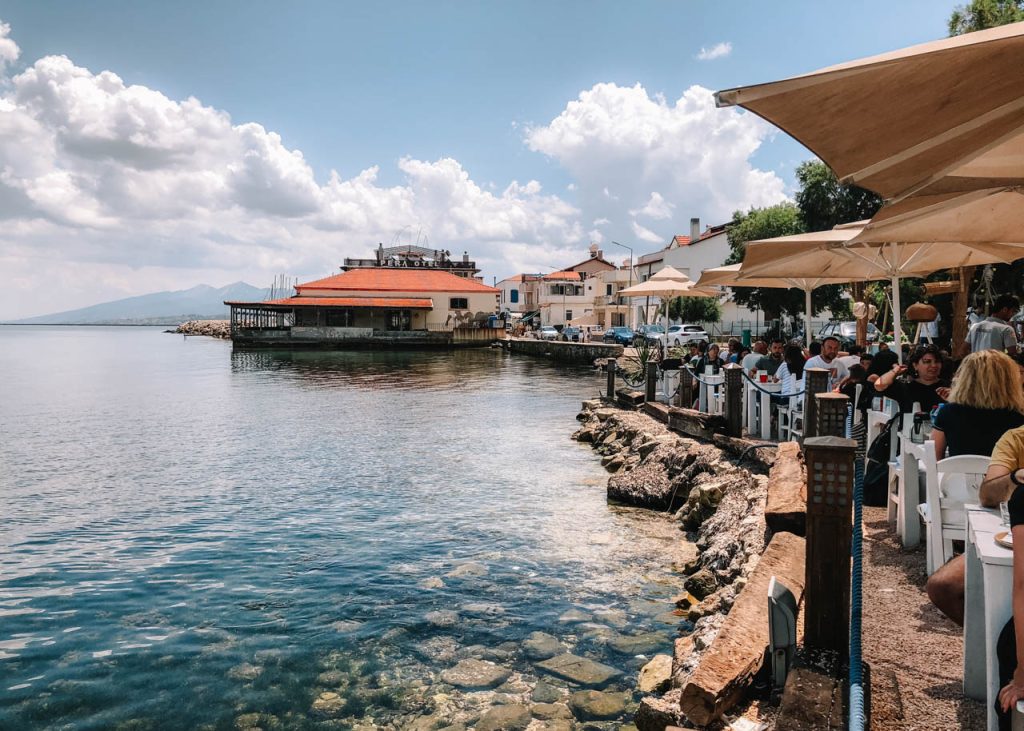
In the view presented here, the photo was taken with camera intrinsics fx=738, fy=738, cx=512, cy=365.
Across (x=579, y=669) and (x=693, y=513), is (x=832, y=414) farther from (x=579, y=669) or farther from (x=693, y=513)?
(x=693, y=513)

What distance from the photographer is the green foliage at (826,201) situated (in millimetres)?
35969

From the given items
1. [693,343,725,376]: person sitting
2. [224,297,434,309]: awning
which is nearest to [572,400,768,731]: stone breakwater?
[693,343,725,376]: person sitting

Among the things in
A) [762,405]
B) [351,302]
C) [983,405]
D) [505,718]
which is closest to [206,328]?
[351,302]

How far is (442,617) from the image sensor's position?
7.23m

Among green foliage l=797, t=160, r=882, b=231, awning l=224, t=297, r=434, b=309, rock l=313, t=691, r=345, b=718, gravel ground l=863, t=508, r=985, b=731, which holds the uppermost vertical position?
green foliage l=797, t=160, r=882, b=231

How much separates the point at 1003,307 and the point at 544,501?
694 centimetres

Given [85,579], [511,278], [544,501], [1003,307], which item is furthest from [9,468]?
[511,278]

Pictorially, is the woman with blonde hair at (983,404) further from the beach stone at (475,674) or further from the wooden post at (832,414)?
the beach stone at (475,674)

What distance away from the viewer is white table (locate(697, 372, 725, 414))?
44.0 ft

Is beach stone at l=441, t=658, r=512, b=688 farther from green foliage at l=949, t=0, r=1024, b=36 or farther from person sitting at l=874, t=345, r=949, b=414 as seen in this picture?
green foliage at l=949, t=0, r=1024, b=36

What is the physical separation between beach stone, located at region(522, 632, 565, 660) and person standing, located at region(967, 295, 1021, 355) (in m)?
6.77

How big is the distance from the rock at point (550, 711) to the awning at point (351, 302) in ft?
203

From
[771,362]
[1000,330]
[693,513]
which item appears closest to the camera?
[1000,330]

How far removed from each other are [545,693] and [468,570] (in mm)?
2980
